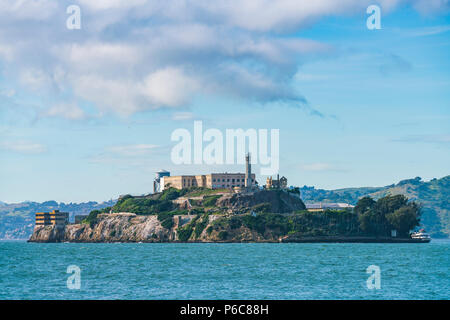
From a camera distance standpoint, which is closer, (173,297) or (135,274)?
(173,297)

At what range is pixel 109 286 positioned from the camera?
6938cm

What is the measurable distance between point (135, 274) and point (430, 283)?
3436 cm
